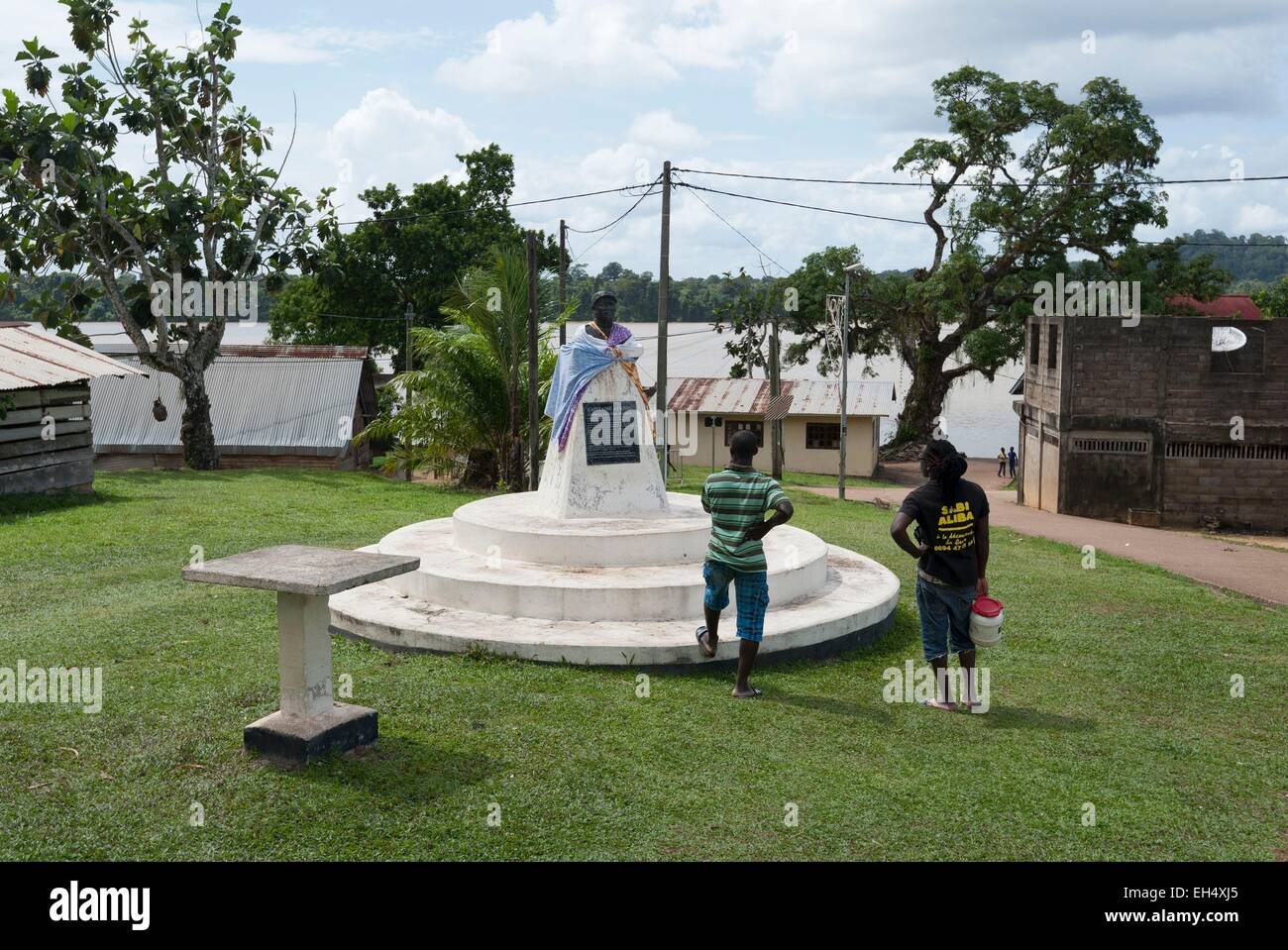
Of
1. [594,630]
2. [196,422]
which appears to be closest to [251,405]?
[196,422]

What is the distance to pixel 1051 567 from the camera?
12688 millimetres

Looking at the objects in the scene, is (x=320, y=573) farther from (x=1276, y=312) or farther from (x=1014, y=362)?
(x=1276, y=312)

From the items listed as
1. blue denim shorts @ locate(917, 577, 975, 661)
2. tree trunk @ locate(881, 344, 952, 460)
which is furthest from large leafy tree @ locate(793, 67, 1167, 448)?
blue denim shorts @ locate(917, 577, 975, 661)

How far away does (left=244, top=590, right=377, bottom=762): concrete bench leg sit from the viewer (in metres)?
5.59

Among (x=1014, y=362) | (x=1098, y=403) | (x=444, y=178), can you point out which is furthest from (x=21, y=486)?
(x=1014, y=362)

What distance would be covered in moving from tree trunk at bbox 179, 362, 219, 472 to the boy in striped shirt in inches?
707

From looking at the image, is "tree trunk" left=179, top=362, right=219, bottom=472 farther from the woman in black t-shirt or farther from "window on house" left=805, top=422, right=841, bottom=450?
the woman in black t-shirt

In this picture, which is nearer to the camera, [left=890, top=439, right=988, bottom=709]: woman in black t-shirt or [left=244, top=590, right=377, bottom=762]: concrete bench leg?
[left=244, top=590, right=377, bottom=762]: concrete bench leg

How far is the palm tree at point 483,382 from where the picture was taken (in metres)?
19.1

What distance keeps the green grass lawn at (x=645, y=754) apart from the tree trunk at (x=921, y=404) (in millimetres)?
29884

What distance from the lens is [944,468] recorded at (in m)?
6.45

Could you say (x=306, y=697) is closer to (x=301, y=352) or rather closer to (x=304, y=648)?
(x=304, y=648)

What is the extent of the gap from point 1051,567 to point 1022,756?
7.17 m

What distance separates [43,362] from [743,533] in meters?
12.8
